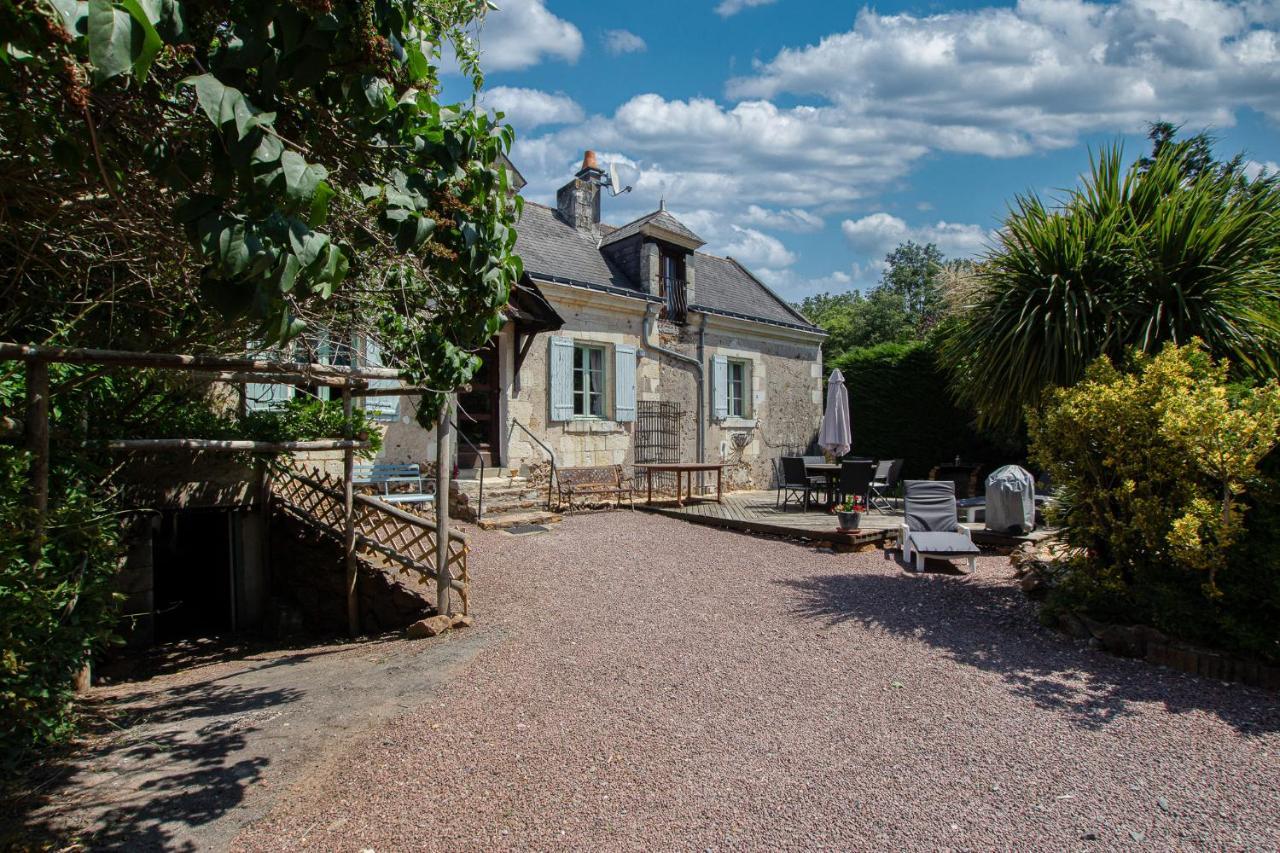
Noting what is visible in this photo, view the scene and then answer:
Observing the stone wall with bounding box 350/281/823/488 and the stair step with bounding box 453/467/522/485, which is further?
the stone wall with bounding box 350/281/823/488

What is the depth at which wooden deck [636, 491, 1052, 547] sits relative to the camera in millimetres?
8117

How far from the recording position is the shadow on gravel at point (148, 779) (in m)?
2.64

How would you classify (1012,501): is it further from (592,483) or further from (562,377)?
(562,377)

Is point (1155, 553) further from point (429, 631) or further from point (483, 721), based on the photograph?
point (429, 631)

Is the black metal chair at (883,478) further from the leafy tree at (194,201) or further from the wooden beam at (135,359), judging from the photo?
the wooden beam at (135,359)

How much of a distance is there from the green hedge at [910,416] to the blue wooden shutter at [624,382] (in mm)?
6437

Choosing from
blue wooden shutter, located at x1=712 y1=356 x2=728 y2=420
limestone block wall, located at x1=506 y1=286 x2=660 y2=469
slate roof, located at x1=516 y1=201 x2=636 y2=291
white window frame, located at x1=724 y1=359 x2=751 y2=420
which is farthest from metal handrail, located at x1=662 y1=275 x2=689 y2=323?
white window frame, located at x1=724 y1=359 x2=751 y2=420

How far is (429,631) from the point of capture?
5.20 metres

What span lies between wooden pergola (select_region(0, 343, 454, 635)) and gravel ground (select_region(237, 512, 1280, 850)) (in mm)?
1559

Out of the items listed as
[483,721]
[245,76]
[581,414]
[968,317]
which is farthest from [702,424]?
[245,76]

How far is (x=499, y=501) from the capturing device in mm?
9156

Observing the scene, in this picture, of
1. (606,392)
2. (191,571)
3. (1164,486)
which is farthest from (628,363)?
(1164,486)

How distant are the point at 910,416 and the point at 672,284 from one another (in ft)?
20.8

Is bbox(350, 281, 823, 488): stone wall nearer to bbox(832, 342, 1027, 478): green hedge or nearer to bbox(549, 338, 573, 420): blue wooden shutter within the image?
bbox(549, 338, 573, 420): blue wooden shutter
